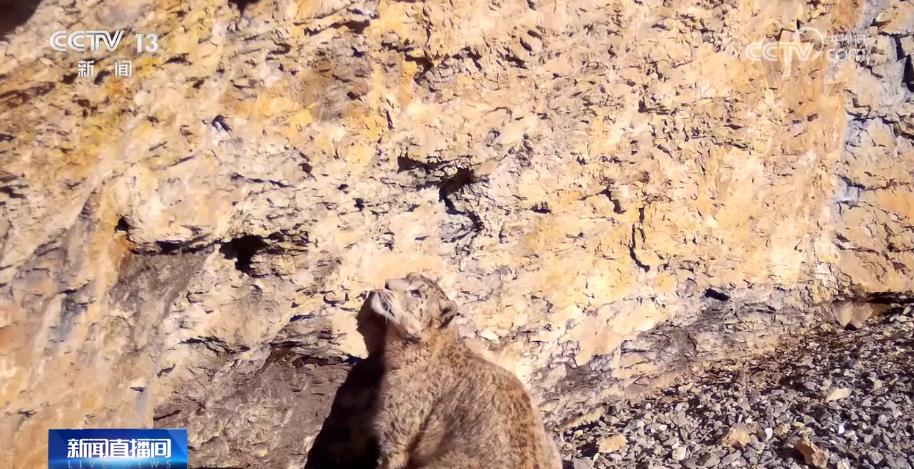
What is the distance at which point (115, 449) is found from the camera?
452 centimetres

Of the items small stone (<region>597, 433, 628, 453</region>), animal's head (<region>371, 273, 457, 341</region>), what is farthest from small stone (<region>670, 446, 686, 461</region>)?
animal's head (<region>371, 273, 457, 341</region>)

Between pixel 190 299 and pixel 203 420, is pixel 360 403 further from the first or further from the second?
pixel 190 299

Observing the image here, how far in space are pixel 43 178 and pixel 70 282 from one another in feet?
2.15

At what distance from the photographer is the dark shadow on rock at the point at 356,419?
670cm

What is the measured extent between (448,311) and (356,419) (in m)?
1.18

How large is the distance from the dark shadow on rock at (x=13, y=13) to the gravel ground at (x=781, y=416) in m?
5.36

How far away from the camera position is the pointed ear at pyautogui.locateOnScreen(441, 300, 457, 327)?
6574mm

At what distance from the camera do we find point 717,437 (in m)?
7.32

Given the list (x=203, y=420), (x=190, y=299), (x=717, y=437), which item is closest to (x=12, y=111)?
(x=190, y=299)

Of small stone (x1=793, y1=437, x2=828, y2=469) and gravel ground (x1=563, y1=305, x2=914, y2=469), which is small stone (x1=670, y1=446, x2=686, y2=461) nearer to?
gravel ground (x1=563, y1=305, x2=914, y2=469)

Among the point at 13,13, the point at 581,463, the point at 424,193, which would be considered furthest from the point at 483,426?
the point at 13,13
